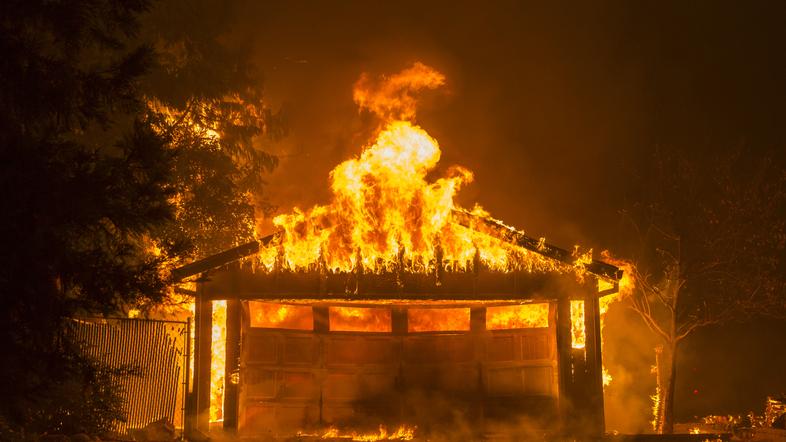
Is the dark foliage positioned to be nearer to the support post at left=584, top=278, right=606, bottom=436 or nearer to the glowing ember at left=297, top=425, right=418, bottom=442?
the glowing ember at left=297, top=425, right=418, bottom=442

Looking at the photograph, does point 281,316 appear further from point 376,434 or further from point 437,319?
point 437,319

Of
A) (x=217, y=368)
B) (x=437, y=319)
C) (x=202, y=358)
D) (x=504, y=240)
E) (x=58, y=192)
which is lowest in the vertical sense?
(x=217, y=368)

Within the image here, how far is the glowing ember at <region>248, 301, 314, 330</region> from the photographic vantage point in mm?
17094

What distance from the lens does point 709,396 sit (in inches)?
998

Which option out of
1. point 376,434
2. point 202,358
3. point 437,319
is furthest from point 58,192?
point 437,319

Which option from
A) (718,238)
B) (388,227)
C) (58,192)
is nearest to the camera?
(58,192)

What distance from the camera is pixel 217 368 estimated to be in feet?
50.0

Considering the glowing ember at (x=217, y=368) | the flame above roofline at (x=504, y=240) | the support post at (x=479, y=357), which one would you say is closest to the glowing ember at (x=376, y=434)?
the support post at (x=479, y=357)

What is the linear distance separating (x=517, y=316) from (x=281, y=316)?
18.5 feet

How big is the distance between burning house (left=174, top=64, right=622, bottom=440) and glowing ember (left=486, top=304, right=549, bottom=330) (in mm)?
34

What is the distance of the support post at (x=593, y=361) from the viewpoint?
598 inches

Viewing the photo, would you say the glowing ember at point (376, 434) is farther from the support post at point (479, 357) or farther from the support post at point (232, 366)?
the support post at point (232, 366)

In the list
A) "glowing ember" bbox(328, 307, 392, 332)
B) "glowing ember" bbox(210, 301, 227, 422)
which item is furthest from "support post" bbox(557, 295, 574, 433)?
"glowing ember" bbox(210, 301, 227, 422)

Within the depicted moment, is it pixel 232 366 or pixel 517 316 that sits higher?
pixel 517 316
